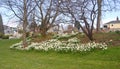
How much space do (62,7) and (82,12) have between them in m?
2.10

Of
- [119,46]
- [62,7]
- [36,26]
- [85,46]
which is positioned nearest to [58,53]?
[85,46]

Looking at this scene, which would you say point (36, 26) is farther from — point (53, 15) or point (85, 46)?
point (85, 46)

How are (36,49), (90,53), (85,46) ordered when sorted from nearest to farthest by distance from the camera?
(90,53)
(85,46)
(36,49)

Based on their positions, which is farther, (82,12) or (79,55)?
(82,12)

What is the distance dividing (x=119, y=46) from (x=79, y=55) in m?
2.47

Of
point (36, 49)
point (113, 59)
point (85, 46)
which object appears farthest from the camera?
point (36, 49)

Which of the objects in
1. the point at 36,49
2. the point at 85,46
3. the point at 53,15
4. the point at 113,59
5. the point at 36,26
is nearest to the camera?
the point at 113,59

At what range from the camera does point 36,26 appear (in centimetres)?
3356

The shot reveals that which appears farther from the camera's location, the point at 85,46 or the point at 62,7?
the point at 62,7

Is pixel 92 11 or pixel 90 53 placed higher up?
pixel 92 11

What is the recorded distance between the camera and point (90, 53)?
Answer: 15930 millimetres

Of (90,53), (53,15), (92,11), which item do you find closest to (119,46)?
(90,53)

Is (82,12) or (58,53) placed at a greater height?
(82,12)

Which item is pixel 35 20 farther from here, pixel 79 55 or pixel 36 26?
pixel 79 55
